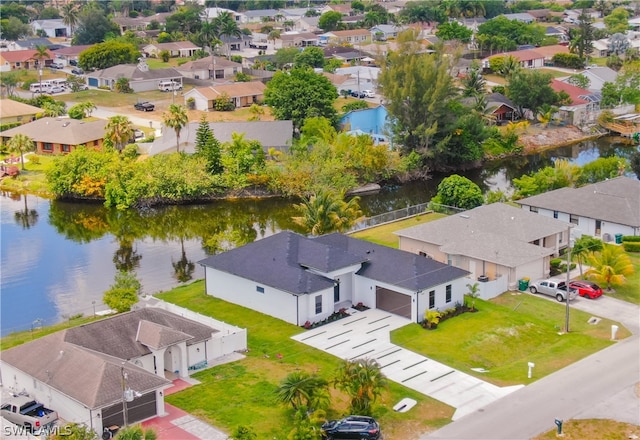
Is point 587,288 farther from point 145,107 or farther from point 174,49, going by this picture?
point 174,49

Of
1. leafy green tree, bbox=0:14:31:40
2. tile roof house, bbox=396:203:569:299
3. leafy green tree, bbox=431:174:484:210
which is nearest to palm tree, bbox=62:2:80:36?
leafy green tree, bbox=0:14:31:40

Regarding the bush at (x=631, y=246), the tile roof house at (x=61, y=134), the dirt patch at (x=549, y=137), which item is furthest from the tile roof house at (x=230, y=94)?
the bush at (x=631, y=246)

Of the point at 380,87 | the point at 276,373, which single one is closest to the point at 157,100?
the point at 380,87

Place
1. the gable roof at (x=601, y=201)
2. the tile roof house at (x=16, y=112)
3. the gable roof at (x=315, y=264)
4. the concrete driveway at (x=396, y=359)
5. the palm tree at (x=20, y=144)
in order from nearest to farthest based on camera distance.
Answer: the concrete driveway at (x=396, y=359)
the gable roof at (x=315, y=264)
the gable roof at (x=601, y=201)
the palm tree at (x=20, y=144)
the tile roof house at (x=16, y=112)

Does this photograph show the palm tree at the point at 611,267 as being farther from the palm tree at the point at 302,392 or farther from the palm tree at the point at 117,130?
the palm tree at the point at 117,130

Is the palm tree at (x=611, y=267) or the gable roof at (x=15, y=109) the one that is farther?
the gable roof at (x=15, y=109)

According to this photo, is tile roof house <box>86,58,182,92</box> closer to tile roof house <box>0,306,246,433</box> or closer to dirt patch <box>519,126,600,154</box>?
dirt patch <box>519,126,600,154</box>
